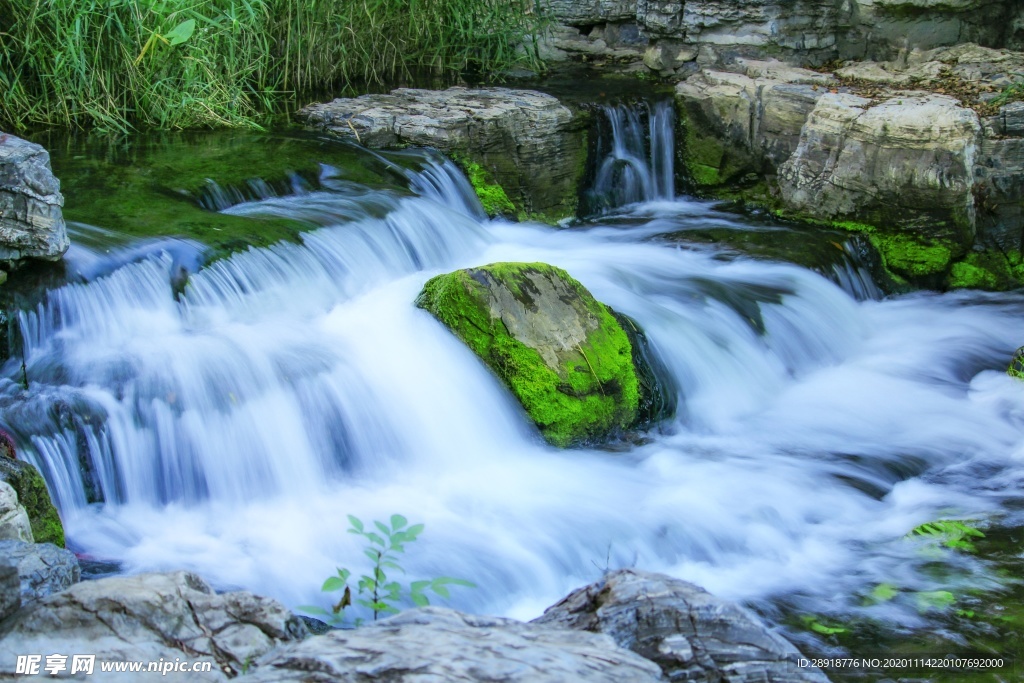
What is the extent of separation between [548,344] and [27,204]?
228 centimetres

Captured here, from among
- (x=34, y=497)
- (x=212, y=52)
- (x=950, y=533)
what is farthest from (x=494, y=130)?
(x=34, y=497)

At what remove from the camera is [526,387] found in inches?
188

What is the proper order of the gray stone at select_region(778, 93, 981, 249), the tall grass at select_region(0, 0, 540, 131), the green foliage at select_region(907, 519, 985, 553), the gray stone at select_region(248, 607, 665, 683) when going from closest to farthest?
the gray stone at select_region(248, 607, 665, 683) < the green foliage at select_region(907, 519, 985, 553) < the tall grass at select_region(0, 0, 540, 131) < the gray stone at select_region(778, 93, 981, 249)

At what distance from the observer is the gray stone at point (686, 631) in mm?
2254

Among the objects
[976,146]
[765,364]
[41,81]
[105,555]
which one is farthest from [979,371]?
[41,81]

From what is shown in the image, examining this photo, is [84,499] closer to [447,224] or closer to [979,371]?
[447,224]

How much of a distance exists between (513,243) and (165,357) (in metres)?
2.78

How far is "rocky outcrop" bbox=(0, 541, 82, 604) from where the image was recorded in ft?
8.34

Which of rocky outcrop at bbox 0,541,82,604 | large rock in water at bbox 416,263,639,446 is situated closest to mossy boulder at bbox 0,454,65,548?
rocky outcrop at bbox 0,541,82,604

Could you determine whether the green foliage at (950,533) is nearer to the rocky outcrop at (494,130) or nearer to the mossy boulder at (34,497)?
the mossy boulder at (34,497)

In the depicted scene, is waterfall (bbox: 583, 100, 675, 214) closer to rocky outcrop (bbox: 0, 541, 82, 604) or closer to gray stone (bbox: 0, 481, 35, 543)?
gray stone (bbox: 0, 481, 35, 543)

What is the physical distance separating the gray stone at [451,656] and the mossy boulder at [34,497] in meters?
1.65

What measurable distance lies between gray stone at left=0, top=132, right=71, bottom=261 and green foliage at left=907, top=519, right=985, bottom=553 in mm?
3714

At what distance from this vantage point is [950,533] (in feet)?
13.6
